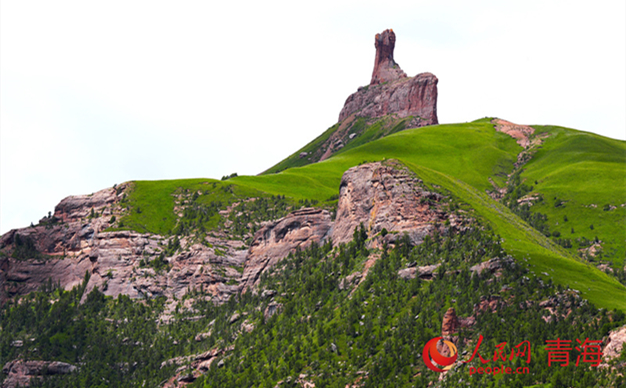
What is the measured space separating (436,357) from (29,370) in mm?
112326

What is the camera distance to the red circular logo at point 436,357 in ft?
306

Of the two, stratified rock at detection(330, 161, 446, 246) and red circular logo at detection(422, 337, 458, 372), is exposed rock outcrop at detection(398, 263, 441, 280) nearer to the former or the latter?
stratified rock at detection(330, 161, 446, 246)

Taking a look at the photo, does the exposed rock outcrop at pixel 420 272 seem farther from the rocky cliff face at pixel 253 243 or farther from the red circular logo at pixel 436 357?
the red circular logo at pixel 436 357

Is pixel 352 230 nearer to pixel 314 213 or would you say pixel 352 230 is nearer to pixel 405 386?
pixel 314 213

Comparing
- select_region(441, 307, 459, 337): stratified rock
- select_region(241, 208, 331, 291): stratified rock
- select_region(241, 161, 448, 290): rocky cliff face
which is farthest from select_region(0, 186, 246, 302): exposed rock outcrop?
select_region(441, 307, 459, 337): stratified rock

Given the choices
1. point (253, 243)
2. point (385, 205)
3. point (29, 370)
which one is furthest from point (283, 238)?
point (29, 370)

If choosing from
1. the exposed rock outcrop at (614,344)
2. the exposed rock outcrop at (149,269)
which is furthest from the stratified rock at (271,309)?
the exposed rock outcrop at (614,344)

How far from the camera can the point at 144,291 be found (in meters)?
180

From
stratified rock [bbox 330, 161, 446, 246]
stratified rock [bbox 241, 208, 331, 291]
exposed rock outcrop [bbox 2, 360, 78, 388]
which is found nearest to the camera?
stratified rock [bbox 330, 161, 446, 246]

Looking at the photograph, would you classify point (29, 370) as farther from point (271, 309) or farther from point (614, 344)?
point (614, 344)

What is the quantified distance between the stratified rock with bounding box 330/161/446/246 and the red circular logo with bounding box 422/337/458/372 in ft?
102

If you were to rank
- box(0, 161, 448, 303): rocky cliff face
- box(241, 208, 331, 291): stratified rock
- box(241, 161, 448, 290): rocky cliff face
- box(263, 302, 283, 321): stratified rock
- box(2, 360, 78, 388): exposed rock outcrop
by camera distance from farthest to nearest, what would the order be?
box(241, 208, 331, 291): stratified rock
box(2, 360, 78, 388): exposed rock outcrop
box(263, 302, 283, 321): stratified rock
box(0, 161, 448, 303): rocky cliff face
box(241, 161, 448, 290): rocky cliff face

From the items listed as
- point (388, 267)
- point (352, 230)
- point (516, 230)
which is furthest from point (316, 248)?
point (516, 230)

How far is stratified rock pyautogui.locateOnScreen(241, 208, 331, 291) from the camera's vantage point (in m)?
163
